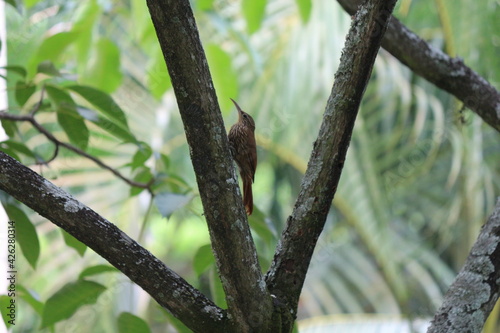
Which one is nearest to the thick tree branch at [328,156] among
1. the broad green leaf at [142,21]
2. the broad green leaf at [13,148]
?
the broad green leaf at [13,148]

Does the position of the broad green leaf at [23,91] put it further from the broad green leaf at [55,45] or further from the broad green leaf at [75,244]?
the broad green leaf at [75,244]

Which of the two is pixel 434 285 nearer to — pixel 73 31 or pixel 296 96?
pixel 296 96

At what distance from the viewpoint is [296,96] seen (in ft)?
13.9

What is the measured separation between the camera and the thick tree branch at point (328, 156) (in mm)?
1348

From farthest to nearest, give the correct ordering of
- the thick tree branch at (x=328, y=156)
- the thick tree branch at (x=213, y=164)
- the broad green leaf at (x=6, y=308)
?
the broad green leaf at (x=6, y=308) → the thick tree branch at (x=328, y=156) → the thick tree branch at (x=213, y=164)

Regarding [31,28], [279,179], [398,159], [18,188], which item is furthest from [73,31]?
[279,179]

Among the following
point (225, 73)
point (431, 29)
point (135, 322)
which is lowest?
point (135, 322)

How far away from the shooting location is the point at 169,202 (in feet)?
5.24

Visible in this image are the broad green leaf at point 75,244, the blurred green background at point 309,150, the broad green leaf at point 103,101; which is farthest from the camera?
the blurred green background at point 309,150

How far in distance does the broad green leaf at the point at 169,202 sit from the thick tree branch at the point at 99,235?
0.23 meters

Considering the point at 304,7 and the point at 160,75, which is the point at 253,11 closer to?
the point at 304,7

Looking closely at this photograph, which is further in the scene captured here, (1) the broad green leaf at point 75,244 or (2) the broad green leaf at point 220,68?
(2) the broad green leaf at point 220,68

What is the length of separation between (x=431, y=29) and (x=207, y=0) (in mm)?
3647

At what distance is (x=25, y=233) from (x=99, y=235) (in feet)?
1.39
